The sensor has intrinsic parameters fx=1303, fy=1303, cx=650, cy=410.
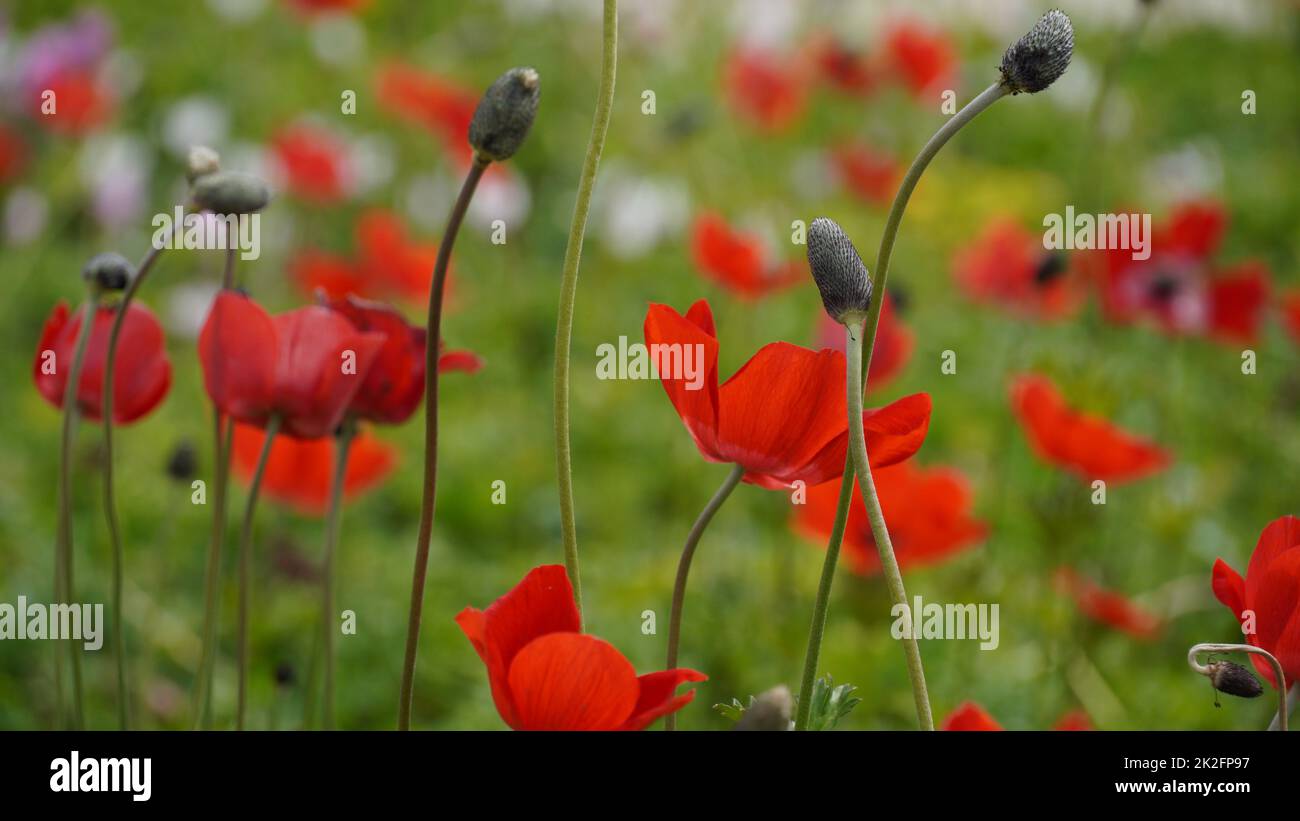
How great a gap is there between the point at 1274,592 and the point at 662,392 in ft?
5.98

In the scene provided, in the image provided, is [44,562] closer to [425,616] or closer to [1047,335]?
[425,616]

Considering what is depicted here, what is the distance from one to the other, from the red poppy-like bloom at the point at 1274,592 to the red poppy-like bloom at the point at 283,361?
478 millimetres

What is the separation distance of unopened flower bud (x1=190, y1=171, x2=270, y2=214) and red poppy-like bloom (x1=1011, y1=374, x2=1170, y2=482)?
2.78ft

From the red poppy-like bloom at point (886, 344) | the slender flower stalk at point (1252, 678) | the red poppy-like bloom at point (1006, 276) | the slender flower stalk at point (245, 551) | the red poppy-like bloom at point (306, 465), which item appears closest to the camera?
the slender flower stalk at point (1252, 678)

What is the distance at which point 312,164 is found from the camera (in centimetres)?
230

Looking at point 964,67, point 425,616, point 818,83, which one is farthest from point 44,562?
point 964,67

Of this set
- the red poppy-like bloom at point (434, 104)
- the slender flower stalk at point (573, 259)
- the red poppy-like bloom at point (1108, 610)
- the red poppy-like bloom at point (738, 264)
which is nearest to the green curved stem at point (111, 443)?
the slender flower stalk at point (573, 259)

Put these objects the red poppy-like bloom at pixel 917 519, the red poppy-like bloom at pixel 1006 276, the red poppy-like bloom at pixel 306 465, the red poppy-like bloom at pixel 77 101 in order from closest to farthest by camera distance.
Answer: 1. the red poppy-like bloom at pixel 306 465
2. the red poppy-like bloom at pixel 917 519
3. the red poppy-like bloom at pixel 1006 276
4. the red poppy-like bloom at pixel 77 101

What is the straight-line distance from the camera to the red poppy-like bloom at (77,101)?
2.16 metres

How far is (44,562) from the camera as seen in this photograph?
61.6 inches

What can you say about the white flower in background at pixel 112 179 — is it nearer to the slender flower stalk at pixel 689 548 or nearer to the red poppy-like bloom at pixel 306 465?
the red poppy-like bloom at pixel 306 465

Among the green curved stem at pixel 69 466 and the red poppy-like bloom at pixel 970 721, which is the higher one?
the green curved stem at pixel 69 466

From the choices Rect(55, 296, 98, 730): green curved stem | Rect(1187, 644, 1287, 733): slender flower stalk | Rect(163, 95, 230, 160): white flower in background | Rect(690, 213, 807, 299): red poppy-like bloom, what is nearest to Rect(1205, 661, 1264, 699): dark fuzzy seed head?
Rect(1187, 644, 1287, 733): slender flower stalk

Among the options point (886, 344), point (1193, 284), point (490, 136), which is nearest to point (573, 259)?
point (490, 136)
